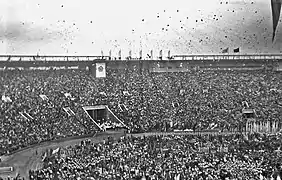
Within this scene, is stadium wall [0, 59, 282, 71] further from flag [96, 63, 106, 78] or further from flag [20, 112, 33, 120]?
flag [20, 112, 33, 120]

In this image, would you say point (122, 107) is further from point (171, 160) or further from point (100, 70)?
point (171, 160)

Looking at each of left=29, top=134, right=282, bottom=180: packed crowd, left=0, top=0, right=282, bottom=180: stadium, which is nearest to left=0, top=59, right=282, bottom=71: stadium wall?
left=0, top=0, right=282, bottom=180: stadium

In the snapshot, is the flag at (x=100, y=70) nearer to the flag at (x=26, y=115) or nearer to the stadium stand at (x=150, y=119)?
the stadium stand at (x=150, y=119)

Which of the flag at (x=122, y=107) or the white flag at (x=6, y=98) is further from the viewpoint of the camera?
the flag at (x=122, y=107)

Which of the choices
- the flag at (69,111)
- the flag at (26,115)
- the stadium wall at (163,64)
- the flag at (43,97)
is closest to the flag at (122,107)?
the flag at (69,111)

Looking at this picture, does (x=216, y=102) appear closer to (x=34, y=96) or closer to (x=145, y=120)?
(x=145, y=120)

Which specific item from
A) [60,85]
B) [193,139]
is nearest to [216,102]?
[193,139]

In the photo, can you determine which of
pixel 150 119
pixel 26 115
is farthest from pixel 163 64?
pixel 26 115
